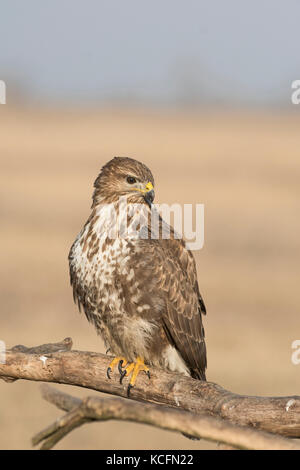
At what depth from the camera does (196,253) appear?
21172 mm

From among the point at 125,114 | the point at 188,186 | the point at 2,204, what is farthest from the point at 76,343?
the point at 125,114

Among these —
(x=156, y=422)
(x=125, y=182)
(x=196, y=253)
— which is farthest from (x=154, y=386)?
(x=196, y=253)

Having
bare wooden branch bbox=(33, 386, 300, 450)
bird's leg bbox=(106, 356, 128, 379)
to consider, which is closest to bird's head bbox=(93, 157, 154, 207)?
bird's leg bbox=(106, 356, 128, 379)

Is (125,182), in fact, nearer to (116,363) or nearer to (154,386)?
(116,363)

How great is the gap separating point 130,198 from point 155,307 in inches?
30.5

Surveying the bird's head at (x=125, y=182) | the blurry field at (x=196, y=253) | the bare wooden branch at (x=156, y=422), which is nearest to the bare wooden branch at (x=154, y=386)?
the bare wooden branch at (x=156, y=422)

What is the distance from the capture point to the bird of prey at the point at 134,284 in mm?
6230

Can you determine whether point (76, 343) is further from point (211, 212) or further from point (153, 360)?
point (211, 212)

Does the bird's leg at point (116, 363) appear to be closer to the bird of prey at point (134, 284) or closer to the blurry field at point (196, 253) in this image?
the bird of prey at point (134, 284)

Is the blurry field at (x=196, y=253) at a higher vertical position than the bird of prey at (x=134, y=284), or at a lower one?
higher

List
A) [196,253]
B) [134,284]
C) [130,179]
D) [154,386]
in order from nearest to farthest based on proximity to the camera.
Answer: [154,386], [134,284], [130,179], [196,253]

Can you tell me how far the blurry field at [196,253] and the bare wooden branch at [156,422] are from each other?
7.41 metres

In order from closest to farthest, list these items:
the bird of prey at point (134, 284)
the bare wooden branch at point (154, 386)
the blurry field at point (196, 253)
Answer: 1. the bare wooden branch at point (154, 386)
2. the bird of prey at point (134, 284)
3. the blurry field at point (196, 253)

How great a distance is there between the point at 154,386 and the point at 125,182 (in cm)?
140
